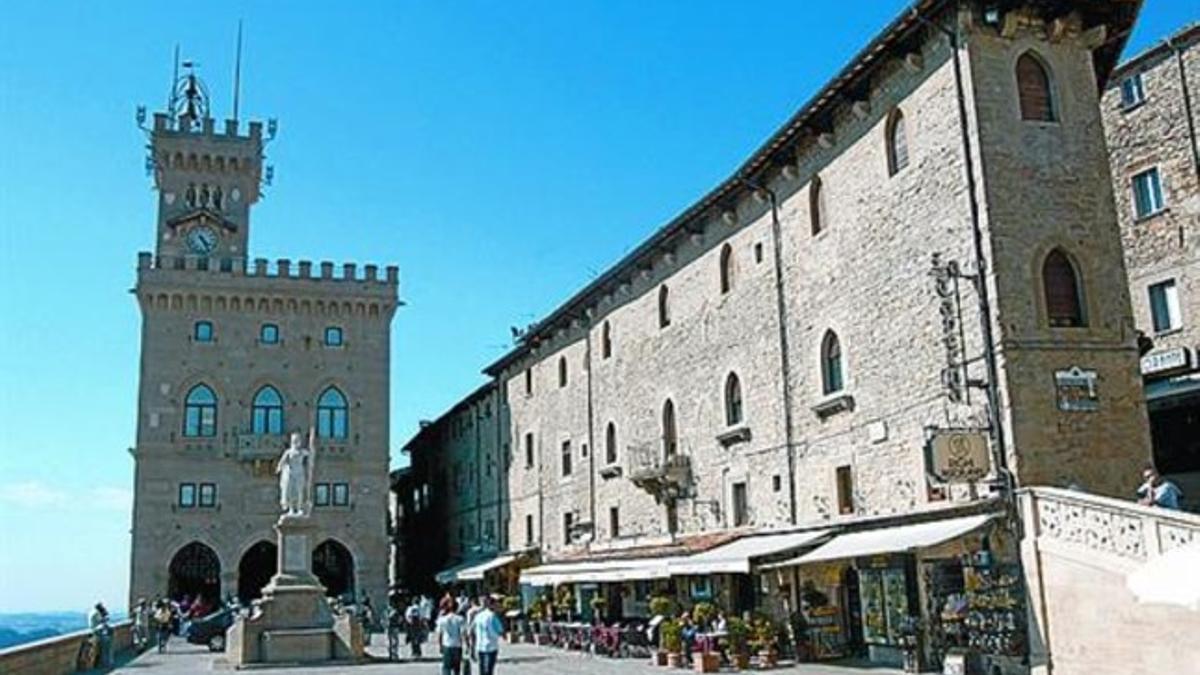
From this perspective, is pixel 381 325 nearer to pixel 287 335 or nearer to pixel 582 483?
pixel 287 335

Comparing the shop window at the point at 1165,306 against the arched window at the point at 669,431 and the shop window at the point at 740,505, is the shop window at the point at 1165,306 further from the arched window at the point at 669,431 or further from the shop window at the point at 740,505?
the arched window at the point at 669,431

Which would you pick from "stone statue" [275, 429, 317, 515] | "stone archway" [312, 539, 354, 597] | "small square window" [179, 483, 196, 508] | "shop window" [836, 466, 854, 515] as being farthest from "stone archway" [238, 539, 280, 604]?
"shop window" [836, 466, 854, 515]

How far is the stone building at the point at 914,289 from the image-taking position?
54.0 feet

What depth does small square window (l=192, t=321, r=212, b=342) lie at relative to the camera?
137ft

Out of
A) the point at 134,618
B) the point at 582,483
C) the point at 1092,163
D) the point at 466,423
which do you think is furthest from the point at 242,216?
the point at 1092,163

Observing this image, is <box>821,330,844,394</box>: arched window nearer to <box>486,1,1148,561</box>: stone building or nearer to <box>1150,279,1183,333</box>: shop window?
<box>486,1,1148,561</box>: stone building

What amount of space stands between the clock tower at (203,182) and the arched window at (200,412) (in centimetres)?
597

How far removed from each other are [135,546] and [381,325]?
464 inches

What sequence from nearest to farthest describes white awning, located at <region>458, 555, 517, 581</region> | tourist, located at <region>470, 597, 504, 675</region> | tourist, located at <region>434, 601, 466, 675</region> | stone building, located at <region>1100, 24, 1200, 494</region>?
tourist, located at <region>470, 597, 504, 675</region> < tourist, located at <region>434, 601, 466, 675</region> < stone building, located at <region>1100, 24, 1200, 494</region> < white awning, located at <region>458, 555, 517, 581</region>

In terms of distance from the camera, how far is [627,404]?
3092cm

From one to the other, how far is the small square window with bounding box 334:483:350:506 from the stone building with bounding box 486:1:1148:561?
1836 cm

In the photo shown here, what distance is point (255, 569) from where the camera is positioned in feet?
141

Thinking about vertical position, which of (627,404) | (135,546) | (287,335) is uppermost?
(287,335)

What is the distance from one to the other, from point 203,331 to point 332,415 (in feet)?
18.4
